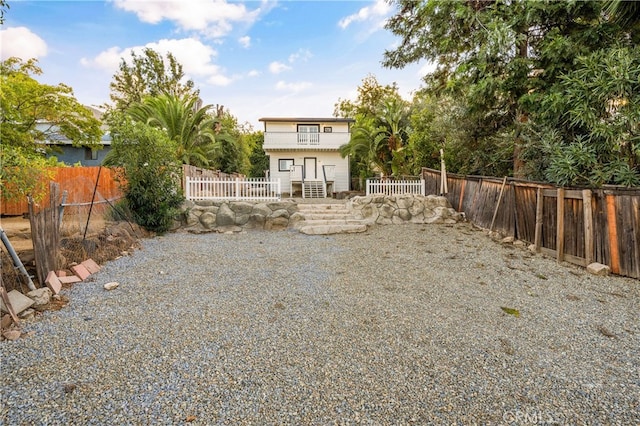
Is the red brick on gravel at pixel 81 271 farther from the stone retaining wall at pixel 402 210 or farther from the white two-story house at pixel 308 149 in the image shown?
the white two-story house at pixel 308 149

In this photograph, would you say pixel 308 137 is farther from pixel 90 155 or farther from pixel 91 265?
pixel 91 265

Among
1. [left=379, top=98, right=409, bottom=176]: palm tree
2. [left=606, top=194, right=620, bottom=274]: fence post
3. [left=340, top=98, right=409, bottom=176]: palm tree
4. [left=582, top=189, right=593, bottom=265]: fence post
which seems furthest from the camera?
[left=340, top=98, right=409, bottom=176]: palm tree

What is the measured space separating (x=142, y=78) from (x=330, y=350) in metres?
30.2

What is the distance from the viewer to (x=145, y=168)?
812cm

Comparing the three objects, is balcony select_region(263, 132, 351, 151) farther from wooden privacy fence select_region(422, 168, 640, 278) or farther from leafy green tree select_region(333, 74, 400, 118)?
wooden privacy fence select_region(422, 168, 640, 278)

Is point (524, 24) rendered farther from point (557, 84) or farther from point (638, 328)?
point (638, 328)

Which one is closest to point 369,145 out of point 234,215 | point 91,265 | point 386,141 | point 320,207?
point 386,141

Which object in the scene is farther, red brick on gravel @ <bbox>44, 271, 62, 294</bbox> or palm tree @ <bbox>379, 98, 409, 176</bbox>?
palm tree @ <bbox>379, 98, 409, 176</bbox>

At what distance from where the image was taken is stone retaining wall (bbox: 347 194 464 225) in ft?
35.1

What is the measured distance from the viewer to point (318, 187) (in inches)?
757

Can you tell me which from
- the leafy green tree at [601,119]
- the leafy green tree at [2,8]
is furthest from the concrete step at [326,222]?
the leafy green tree at [2,8]

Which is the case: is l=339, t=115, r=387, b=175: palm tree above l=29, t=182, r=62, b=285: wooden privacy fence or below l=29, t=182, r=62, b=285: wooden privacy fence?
above

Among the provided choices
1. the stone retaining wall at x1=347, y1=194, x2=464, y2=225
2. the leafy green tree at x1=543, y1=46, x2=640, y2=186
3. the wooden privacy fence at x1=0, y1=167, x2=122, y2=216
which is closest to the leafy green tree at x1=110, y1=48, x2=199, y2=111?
the wooden privacy fence at x1=0, y1=167, x2=122, y2=216

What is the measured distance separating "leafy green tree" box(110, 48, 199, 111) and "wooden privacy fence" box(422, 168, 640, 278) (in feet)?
83.4
